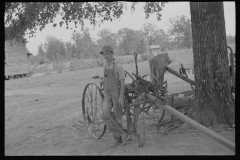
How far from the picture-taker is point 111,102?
15.5 feet

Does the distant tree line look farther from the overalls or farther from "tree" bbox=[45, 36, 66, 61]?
the overalls

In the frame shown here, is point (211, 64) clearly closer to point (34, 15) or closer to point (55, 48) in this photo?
point (34, 15)

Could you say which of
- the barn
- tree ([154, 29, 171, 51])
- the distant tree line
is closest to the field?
the barn

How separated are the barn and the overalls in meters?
20.6

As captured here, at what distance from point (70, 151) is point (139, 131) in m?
1.50

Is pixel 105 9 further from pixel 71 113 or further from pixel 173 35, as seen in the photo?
pixel 173 35

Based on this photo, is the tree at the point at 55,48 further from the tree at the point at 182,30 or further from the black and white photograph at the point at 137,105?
the black and white photograph at the point at 137,105

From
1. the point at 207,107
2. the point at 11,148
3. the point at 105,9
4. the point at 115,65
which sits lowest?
the point at 11,148

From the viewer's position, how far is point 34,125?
6852 millimetres

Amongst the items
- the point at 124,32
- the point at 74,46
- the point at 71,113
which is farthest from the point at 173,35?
the point at 71,113

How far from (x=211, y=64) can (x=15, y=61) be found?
2176cm

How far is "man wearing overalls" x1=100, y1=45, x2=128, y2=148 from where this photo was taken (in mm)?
4562

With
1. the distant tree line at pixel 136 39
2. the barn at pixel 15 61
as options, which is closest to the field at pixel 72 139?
the barn at pixel 15 61

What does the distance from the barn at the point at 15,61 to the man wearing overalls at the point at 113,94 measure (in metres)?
20.6
